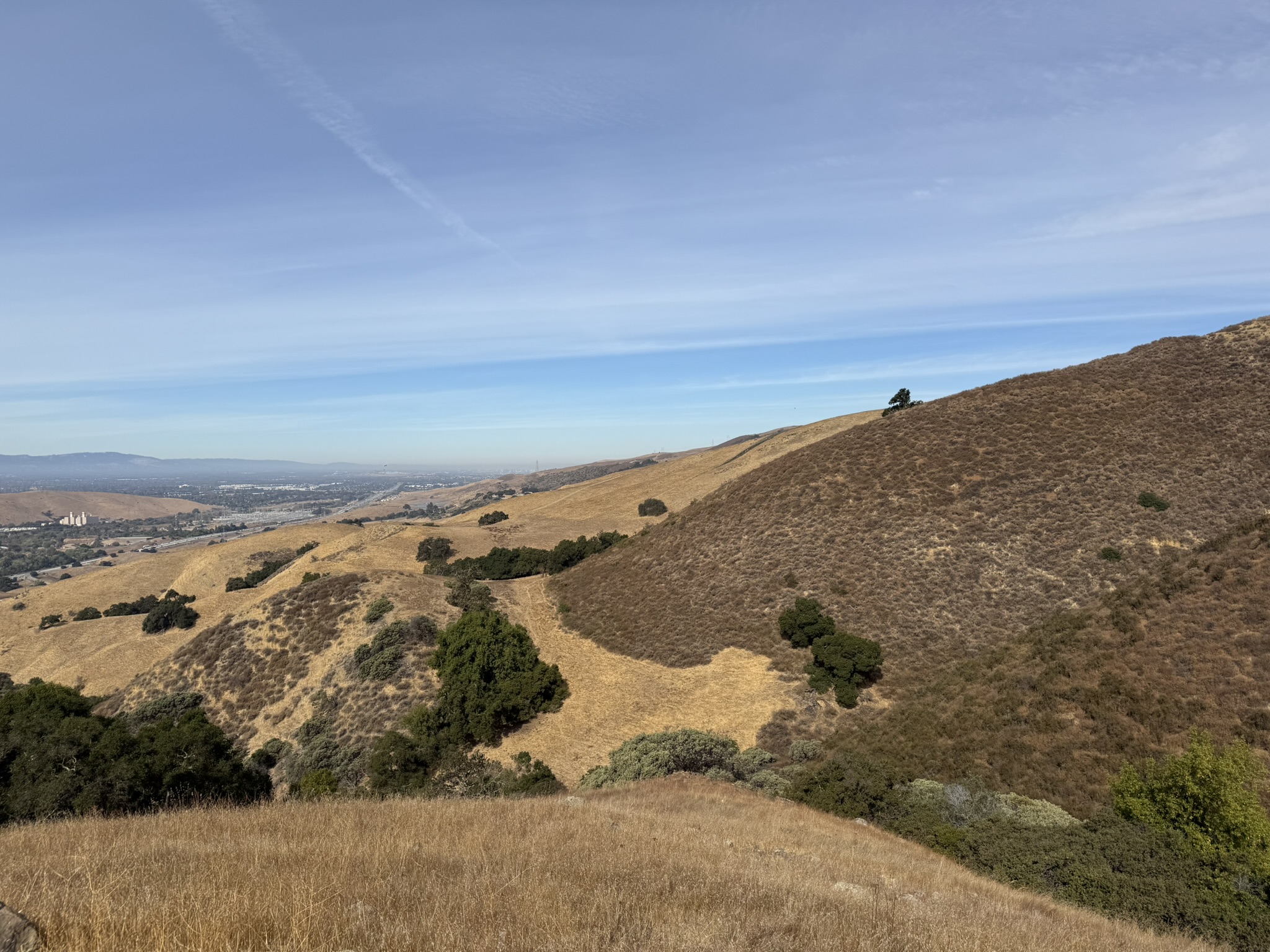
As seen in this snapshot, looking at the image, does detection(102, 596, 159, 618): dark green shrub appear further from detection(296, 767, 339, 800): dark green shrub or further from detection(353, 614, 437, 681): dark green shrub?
detection(296, 767, 339, 800): dark green shrub

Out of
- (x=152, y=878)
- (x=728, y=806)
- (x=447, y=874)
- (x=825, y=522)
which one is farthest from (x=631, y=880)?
(x=825, y=522)

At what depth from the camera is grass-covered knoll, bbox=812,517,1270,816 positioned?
16.3 metres

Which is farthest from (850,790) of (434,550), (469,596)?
(434,550)

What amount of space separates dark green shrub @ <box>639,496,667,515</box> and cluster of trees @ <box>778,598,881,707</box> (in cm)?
3757

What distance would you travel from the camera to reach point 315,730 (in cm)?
2514

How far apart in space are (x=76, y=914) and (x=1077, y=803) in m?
19.7

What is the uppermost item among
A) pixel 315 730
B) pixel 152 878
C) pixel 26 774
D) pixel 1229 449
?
pixel 1229 449

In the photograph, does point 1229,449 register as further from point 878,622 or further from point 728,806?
point 728,806

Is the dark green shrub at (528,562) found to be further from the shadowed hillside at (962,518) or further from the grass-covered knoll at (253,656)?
the grass-covered knoll at (253,656)

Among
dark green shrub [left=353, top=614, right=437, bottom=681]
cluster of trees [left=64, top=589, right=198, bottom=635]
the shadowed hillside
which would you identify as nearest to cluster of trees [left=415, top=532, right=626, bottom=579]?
the shadowed hillside

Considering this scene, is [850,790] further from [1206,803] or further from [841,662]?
[841,662]

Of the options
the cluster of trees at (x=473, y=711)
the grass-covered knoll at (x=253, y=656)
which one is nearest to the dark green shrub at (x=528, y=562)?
the grass-covered knoll at (x=253, y=656)

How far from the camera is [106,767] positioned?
14086 millimetres

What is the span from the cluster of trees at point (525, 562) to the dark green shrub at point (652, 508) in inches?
581
